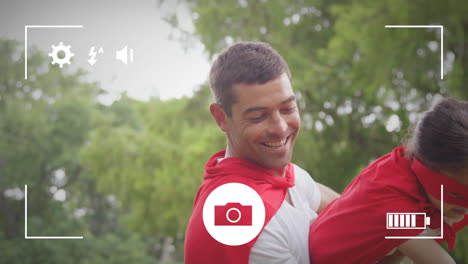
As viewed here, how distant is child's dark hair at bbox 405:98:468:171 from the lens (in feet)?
2.56

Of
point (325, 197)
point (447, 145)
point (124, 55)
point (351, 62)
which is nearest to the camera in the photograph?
point (447, 145)

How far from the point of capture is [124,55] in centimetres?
128

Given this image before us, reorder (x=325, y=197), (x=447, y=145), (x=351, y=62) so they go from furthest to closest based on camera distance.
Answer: (x=351, y=62)
(x=325, y=197)
(x=447, y=145)

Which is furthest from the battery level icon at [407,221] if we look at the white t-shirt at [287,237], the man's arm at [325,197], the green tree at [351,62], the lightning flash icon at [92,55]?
the green tree at [351,62]

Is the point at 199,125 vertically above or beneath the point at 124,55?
beneath

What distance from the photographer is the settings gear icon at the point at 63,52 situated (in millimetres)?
1125

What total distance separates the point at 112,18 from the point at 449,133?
0.88m

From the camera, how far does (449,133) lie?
2.58 ft

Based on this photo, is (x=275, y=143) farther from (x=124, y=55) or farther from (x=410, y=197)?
(x=124, y=55)

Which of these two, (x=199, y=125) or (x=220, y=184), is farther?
(x=199, y=125)

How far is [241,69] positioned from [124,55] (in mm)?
544

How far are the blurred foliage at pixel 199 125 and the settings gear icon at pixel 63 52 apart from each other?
0.80 meters

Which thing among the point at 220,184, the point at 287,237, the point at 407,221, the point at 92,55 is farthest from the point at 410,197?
the point at 92,55

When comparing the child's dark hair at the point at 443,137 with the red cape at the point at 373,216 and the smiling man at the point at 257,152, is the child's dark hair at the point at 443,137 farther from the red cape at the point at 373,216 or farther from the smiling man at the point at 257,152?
the smiling man at the point at 257,152
